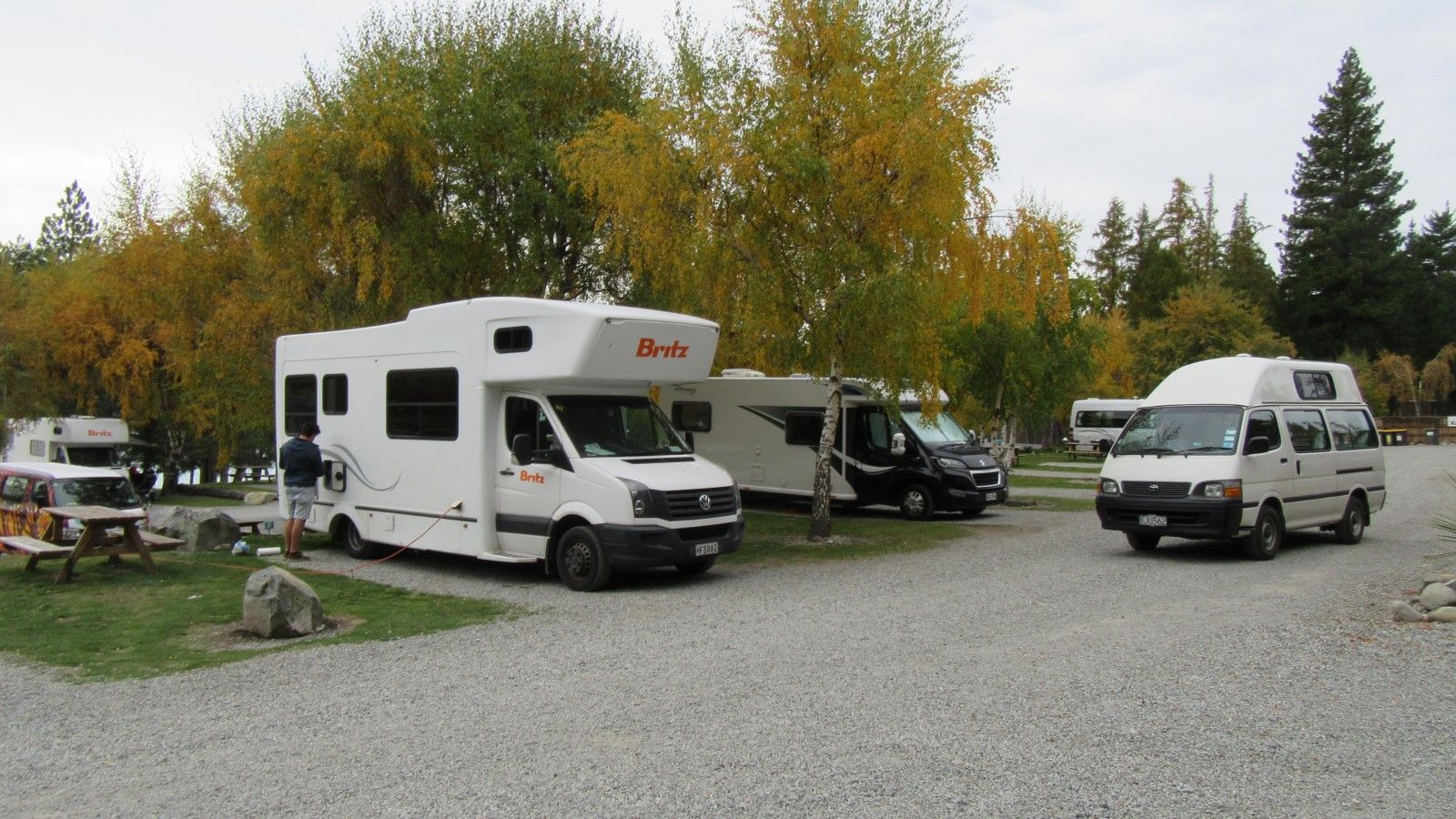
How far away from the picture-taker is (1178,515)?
1341 centimetres

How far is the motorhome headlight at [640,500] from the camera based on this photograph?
11.5 metres

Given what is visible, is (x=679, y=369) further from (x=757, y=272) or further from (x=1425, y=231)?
(x=1425, y=231)

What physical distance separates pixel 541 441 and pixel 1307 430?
10.4 meters

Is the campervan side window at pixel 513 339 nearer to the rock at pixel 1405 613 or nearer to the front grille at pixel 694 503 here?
the front grille at pixel 694 503

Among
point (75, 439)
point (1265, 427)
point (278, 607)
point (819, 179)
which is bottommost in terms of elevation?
point (278, 607)

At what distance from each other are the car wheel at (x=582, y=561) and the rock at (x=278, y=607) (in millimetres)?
2989

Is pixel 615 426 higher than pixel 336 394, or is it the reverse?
pixel 336 394

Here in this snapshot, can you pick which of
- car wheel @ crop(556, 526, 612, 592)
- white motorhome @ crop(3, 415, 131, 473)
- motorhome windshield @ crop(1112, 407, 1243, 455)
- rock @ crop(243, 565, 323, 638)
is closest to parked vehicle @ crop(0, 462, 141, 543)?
rock @ crop(243, 565, 323, 638)

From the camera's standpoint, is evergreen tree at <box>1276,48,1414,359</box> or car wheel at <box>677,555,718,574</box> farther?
evergreen tree at <box>1276,48,1414,359</box>

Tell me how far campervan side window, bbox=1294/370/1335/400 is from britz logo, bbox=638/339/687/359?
344 inches

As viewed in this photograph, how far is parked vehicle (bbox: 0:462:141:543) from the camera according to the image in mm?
15078

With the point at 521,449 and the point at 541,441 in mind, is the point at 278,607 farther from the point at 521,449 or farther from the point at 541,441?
the point at 541,441

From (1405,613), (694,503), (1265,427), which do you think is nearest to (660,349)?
(694,503)

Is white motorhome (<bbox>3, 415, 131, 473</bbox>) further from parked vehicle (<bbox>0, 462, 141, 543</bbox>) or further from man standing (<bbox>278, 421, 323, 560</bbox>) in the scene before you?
man standing (<bbox>278, 421, 323, 560</bbox>)
